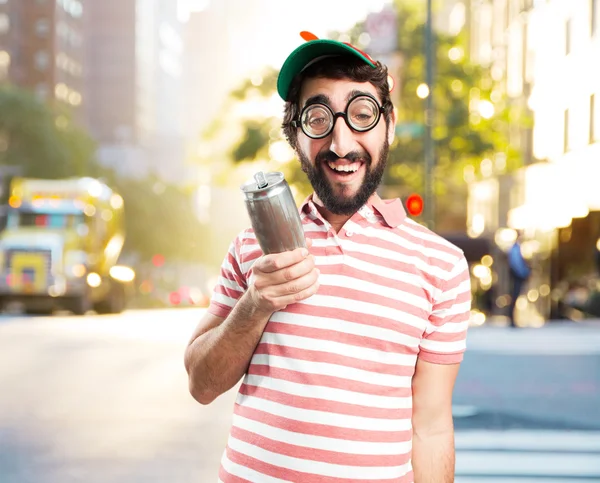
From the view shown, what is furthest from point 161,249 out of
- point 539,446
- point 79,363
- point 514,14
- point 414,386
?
point 414,386

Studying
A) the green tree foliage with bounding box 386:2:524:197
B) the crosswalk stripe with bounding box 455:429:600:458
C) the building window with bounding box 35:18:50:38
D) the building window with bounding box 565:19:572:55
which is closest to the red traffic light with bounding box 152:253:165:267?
the green tree foliage with bounding box 386:2:524:197

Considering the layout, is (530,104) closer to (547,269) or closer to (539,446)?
(547,269)

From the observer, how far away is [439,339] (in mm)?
2525

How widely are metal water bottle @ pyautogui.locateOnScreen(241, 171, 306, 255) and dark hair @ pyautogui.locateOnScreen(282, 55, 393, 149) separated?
0.41m

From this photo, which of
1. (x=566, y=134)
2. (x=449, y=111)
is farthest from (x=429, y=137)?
(x=566, y=134)

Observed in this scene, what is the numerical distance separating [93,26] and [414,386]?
13380 cm

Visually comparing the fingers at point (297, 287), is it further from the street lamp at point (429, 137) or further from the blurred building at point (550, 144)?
the blurred building at point (550, 144)

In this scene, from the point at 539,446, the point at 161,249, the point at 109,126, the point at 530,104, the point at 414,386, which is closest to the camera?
the point at 414,386

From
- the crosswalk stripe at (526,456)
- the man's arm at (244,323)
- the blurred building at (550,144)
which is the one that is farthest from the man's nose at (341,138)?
the blurred building at (550,144)

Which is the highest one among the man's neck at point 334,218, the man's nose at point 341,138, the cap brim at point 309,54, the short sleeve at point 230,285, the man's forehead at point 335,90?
the cap brim at point 309,54

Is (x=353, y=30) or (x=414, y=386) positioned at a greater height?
(x=353, y=30)

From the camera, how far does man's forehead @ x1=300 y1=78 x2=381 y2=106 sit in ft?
8.20

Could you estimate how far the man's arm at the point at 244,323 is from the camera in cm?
221

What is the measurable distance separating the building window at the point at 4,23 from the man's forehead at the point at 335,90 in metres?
95.9
